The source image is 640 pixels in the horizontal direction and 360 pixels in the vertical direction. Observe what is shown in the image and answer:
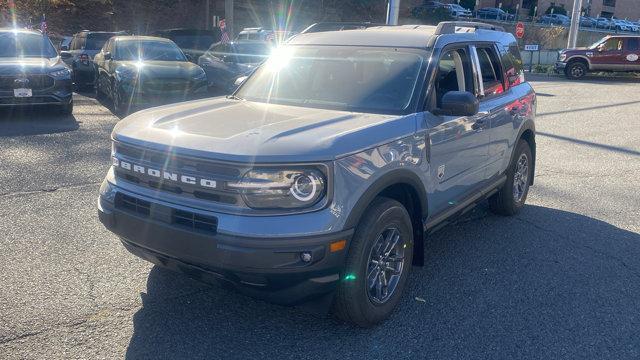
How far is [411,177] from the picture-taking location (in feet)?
12.5

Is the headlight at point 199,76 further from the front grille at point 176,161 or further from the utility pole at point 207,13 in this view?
the utility pole at point 207,13

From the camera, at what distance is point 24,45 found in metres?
11.1

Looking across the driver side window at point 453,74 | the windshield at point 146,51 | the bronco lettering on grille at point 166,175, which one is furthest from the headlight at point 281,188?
the windshield at point 146,51

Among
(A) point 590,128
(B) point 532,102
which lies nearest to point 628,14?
(A) point 590,128

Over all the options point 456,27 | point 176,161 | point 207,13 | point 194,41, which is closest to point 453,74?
point 456,27

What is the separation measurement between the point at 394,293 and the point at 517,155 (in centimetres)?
278

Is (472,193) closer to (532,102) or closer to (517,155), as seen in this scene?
(517,155)

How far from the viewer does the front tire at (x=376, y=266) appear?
11.1ft

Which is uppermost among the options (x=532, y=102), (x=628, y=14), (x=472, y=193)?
(x=628, y=14)

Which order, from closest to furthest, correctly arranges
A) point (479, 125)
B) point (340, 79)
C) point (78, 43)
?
point (340, 79) < point (479, 125) < point (78, 43)

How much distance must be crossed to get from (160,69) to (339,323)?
8.82 m

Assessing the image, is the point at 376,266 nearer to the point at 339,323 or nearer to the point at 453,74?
the point at 339,323

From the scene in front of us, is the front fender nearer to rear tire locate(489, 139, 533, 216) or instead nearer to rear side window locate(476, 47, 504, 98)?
rear side window locate(476, 47, 504, 98)

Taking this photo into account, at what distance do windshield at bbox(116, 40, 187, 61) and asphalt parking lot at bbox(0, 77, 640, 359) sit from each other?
5826mm
